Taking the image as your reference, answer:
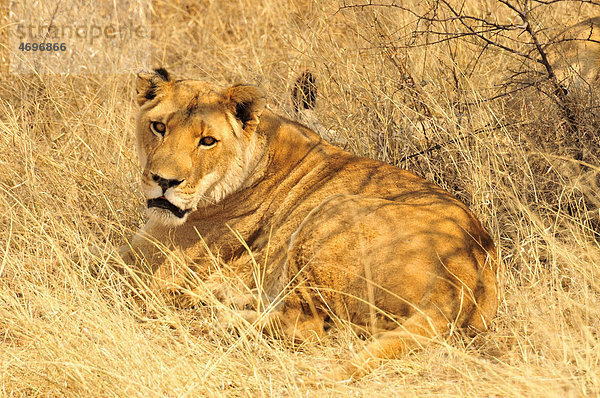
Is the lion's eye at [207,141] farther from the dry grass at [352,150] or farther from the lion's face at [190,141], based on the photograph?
the dry grass at [352,150]

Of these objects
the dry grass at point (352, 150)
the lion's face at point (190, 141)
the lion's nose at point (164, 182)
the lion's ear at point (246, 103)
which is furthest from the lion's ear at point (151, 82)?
the dry grass at point (352, 150)

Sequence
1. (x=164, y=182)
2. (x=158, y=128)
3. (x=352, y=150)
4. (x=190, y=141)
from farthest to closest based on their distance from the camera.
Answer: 1. (x=352, y=150)
2. (x=158, y=128)
3. (x=190, y=141)
4. (x=164, y=182)

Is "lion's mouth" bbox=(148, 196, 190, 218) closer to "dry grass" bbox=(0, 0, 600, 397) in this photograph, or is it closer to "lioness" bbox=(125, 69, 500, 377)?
"lioness" bbox=(125, 69, 500, 377)

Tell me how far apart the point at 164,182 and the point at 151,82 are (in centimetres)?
67

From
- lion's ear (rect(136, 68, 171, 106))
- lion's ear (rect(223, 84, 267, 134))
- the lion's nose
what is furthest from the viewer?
lion's ear (rect(136, 68, 171, 106))

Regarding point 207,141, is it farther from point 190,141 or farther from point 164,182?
point 164,182

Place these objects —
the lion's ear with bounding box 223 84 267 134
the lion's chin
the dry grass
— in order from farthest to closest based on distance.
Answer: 1. the lion's ear with bounding box 223 84 267 134
2. the lion's chin
3. the dry grass

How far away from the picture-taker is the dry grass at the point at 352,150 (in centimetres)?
295

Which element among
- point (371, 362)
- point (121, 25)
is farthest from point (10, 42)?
point (371, 362)

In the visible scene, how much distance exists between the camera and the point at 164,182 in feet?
12.5

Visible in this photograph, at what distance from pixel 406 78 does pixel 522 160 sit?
43.0 inches

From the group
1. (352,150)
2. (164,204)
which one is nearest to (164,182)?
(164,204)

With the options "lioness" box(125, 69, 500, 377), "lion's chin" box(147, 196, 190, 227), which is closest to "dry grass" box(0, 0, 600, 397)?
"lioness" box(125, 69, 500, 377)

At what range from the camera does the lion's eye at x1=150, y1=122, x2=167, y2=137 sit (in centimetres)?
400
